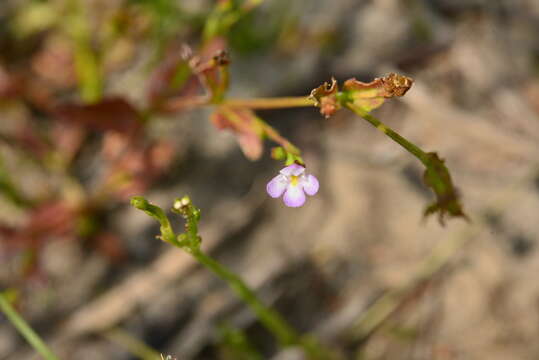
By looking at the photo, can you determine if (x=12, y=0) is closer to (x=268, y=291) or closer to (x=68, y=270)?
(x=68, y=270)

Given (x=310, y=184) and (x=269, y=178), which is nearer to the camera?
(x=310, y=184)

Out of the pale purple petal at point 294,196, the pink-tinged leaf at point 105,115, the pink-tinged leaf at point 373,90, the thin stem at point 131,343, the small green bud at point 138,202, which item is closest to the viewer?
the small green bud at point 138,202

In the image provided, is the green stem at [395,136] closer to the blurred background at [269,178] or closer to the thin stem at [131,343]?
the blurred background at [269,178]

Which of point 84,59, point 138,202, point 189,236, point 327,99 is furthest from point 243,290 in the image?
point 84,59

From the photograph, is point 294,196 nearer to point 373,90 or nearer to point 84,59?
point 373,90

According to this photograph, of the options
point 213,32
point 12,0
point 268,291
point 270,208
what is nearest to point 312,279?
point 268,291

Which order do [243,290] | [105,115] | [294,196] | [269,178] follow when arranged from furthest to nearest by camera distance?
[269,178], [105,115], [243,290], [294,196]

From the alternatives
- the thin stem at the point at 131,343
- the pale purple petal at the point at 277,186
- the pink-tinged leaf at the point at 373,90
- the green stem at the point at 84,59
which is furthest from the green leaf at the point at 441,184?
the green stem at the point at 84,59
